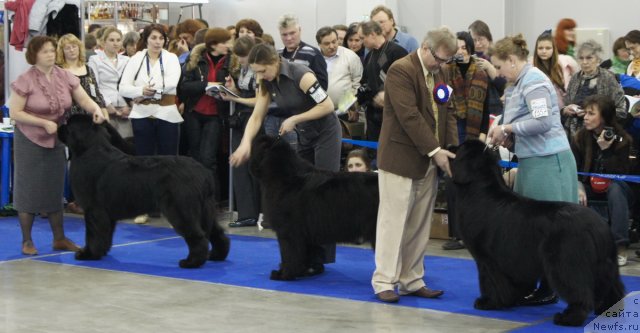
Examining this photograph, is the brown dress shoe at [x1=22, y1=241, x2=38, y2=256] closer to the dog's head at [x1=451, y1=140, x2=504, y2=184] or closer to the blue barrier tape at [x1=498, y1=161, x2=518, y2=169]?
the dog's head at [x1=451, y1=140, x2=504, y2=184]

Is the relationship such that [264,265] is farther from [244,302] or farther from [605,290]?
[605,290]

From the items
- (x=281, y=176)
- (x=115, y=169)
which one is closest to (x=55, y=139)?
(x=115, y=169)

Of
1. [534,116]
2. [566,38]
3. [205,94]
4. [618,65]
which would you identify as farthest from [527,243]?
[618,65]

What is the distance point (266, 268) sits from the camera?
20.9ft

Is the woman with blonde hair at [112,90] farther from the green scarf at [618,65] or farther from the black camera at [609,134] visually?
the green scarf at [618,65]

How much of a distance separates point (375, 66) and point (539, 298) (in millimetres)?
3236

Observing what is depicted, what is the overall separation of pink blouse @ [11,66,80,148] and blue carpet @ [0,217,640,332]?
0.89 meters

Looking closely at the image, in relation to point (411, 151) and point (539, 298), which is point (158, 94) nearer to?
point (411, 151)

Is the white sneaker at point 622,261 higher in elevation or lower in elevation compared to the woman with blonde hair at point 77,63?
lower

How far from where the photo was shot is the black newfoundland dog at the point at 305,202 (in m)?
5.72

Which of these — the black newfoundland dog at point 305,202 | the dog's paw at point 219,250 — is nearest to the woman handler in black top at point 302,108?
the black newfoundland dog at point 305,202

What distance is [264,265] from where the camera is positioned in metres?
6.50

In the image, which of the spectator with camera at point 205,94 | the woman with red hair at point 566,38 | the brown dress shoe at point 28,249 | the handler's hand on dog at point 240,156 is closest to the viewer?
the handler's hand on dog at point 240,156

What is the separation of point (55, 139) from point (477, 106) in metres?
3.18
